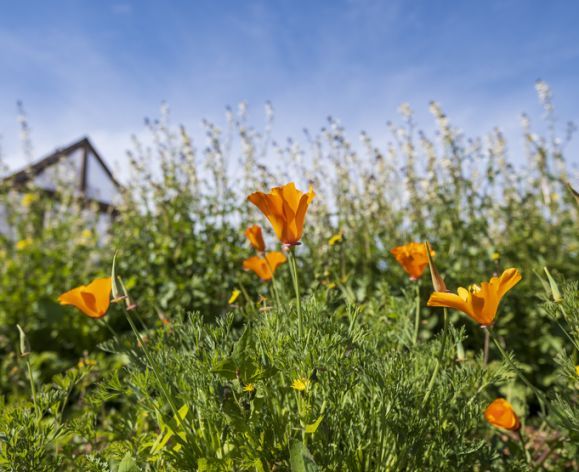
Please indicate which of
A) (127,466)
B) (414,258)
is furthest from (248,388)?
(414,258)

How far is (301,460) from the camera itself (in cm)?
95

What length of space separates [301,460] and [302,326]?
0.30m

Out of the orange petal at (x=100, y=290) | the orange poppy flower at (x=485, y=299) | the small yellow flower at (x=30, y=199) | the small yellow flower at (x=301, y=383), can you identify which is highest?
the small yellow flower at (x=30, y=199)

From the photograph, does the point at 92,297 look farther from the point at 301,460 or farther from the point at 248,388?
the point at 301,460

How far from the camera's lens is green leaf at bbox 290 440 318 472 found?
3.11 feet

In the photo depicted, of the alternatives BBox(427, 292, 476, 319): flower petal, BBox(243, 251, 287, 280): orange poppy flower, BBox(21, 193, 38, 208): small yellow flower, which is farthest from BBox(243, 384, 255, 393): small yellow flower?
BBox(21, 193, 38, 208): small yellow flower

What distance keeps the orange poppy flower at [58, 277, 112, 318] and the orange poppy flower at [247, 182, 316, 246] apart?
461mm

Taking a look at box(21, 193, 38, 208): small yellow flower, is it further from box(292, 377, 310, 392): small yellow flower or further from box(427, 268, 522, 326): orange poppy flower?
box(427, 268, 522, 326): orange poppy flower

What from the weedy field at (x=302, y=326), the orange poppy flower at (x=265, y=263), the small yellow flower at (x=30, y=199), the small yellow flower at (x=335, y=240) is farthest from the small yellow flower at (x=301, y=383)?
the small yellow flower at (x=30, y=199)

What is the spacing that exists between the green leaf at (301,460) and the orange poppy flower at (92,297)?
62 cm

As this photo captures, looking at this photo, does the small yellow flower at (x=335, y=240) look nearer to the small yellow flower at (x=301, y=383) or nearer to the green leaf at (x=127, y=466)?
the small yellow flower at (x=301, y=383)

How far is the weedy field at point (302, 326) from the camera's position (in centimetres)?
111

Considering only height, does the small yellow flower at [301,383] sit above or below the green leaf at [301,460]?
above

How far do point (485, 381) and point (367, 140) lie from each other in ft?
9.09
